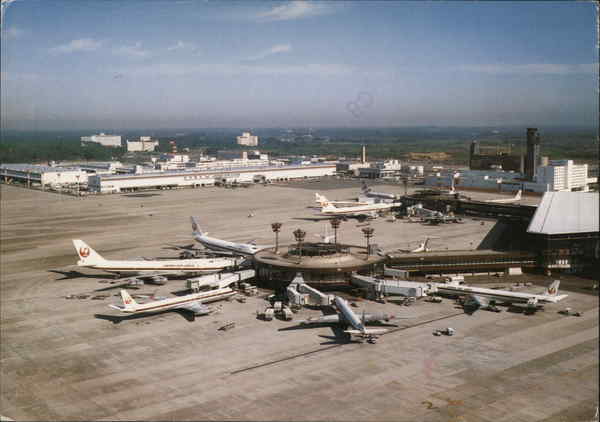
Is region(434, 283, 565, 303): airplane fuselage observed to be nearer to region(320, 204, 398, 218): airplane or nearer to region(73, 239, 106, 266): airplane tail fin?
region(73, 239, 106, 266): airplane tail fin

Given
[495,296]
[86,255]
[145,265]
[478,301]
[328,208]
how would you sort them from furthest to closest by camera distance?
1. [328,208]
2. [145,265]
3. [86,255]
4. [495,296]
5. [478,301]

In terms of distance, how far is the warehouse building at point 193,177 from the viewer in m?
157

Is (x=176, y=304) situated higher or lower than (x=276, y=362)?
higher

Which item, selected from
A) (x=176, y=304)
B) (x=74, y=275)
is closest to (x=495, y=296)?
(x=176, y=304)

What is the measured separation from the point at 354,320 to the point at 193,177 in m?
133

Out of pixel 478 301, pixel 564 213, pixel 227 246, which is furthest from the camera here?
pixel 227 246

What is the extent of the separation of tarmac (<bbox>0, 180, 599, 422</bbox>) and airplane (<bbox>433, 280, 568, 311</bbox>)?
123 cm

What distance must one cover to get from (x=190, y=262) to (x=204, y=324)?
16.8m

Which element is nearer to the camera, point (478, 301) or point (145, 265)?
point (478, 301)

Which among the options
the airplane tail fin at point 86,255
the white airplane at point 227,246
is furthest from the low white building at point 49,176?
the airplane tail fin at point 86,255

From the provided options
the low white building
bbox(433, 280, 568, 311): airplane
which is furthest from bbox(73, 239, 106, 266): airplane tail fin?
the low white building

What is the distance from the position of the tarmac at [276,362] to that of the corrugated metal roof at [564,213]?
553cm

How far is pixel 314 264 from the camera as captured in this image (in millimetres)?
57781

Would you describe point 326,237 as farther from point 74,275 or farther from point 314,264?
point 74,275
